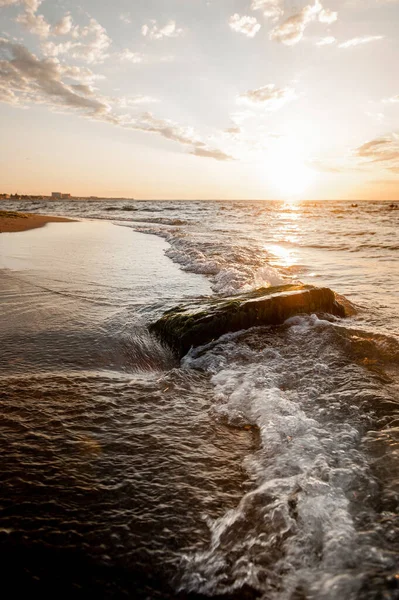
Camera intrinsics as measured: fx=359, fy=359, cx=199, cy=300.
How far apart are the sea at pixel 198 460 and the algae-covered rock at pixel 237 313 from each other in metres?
0.17

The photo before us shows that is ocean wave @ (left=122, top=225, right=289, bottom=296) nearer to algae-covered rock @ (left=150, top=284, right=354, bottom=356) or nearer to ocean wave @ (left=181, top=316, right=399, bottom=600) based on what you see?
algae-covered rock @ (left=150, top=284, right=354, bottom=356)

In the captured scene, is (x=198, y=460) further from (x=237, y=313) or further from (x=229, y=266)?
(x=229, y=266)

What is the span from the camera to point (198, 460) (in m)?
2.52

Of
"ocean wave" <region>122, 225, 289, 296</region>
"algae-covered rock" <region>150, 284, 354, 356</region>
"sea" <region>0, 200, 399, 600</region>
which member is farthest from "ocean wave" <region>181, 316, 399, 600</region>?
"ocean wave" <region>122, 225, 289, 296</region>

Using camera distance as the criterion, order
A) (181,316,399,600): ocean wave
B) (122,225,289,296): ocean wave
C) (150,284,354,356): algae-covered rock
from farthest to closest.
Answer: (122,225,289,296): ocean wave
(150,284,354,356): algae-covered rock
(181,316,399,600): ocean wave

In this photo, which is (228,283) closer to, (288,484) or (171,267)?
(171,267)

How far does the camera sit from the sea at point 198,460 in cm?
174

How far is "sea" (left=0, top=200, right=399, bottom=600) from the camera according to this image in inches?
68.3

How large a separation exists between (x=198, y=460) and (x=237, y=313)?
279cm

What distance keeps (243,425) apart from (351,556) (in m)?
1.30

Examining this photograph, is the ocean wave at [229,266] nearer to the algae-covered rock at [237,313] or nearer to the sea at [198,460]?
the algae-covered rock at [237,313]

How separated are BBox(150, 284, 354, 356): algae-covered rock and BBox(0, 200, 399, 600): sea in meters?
0.17

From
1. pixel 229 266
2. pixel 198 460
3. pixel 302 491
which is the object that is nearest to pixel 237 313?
pixel 198 460

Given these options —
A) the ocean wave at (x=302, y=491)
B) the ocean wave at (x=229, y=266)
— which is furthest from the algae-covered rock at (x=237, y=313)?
the ocean wave at (x=229, y=266)
